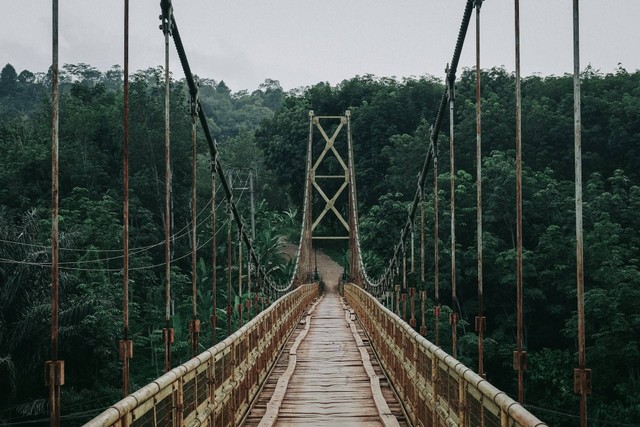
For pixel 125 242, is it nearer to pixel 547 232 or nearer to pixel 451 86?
pixel 451 86

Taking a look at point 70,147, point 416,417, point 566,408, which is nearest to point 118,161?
point 70,147

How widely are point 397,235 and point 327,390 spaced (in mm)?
25232

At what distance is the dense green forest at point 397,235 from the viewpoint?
2427 cm

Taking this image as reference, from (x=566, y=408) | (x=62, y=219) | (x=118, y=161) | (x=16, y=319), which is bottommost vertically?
(x=566, y=408)

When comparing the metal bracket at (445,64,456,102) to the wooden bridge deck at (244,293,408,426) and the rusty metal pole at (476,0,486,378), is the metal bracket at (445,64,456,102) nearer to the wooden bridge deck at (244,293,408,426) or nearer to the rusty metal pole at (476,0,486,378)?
the rusty metal pole at (476,0,486,378)

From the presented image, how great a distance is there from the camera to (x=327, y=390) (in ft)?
30.5

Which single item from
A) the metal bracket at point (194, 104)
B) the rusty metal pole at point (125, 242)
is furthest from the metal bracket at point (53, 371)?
the metal bracket at point (194, 104)

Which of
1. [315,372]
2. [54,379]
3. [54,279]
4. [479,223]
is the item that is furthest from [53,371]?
[315,372]

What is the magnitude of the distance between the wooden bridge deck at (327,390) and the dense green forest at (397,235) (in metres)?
10.4

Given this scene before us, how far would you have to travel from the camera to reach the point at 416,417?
6.93 metres

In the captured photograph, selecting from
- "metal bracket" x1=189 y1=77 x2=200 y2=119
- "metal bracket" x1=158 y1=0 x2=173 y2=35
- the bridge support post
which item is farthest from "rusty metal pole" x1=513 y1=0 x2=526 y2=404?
"metal bracket" x1=189 y1=77 x2=200 y2=119

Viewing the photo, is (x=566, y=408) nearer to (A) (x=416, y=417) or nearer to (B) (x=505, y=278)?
(B) (x=505, y=278)

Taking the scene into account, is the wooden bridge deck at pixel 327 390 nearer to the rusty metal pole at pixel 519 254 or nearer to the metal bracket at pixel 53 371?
the rusty metal pole at pixel 519 254

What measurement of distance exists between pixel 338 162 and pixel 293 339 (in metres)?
34.8
